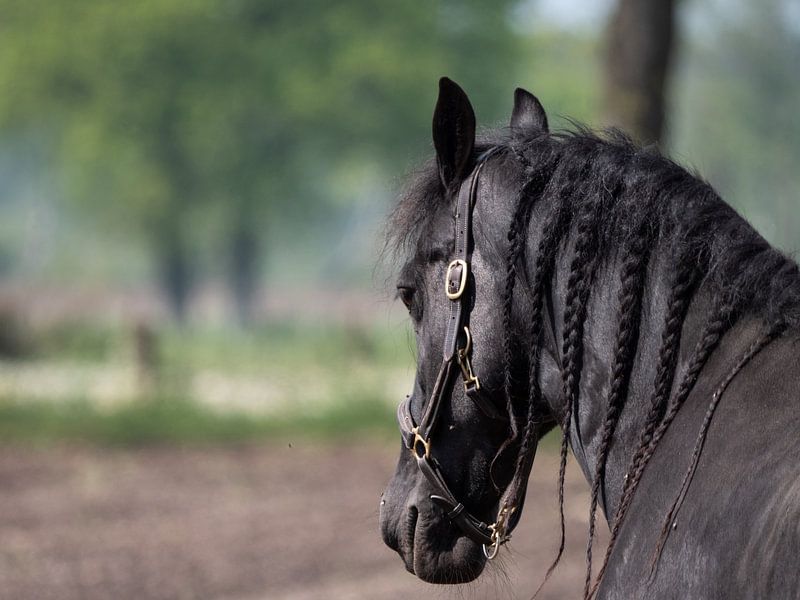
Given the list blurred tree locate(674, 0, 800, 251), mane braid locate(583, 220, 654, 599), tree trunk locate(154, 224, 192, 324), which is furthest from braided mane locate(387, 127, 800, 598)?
blurred tree locate(674, 0, 800, 251)

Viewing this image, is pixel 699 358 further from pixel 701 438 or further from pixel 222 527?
pixel 222 527

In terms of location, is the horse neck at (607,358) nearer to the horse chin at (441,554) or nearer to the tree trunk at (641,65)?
the horse chin at (441,554)

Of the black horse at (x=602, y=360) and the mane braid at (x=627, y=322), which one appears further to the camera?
the mane braid at (x=627, y=322)

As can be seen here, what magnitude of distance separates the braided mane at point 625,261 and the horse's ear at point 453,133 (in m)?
0.08

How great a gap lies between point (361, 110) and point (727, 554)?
3406cm

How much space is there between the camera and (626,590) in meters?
2.24

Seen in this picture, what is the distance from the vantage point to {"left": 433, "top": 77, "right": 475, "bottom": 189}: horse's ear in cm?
266

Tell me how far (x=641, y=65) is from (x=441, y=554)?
7.59 m

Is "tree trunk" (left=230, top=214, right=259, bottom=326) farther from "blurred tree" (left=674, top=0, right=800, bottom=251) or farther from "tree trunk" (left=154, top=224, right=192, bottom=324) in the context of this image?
"blurred tree" (left=674, top=0, right=800, bottom=251)

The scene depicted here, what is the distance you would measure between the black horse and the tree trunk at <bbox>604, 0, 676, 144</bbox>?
6840mm

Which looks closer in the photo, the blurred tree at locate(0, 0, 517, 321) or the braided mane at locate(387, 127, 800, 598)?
the braided mane at locate(387, 127, 800, 598)

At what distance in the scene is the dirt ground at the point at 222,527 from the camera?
6943 mm

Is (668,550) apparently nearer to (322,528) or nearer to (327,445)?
(322,528)

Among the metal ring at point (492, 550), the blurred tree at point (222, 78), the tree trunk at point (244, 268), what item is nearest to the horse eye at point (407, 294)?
the metal ring at point (492, 550)
